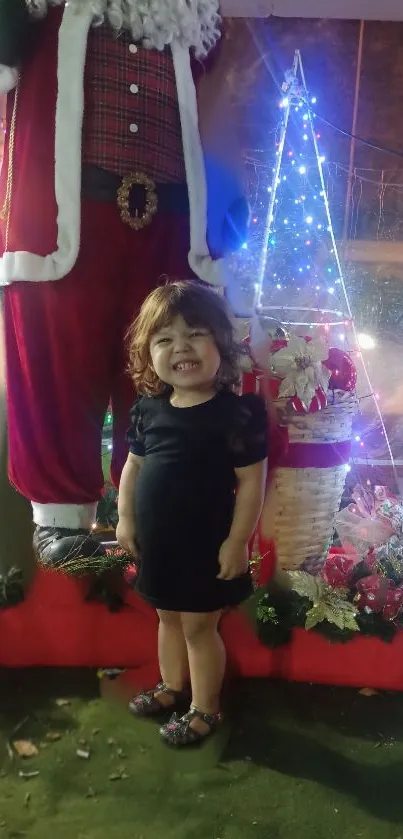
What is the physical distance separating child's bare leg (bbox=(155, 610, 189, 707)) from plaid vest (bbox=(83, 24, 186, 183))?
877mm

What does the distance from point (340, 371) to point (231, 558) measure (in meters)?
0.52

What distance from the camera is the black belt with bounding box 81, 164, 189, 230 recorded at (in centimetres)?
131

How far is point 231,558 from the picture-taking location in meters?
1.17

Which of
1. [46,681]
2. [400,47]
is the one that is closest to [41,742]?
[46,681]

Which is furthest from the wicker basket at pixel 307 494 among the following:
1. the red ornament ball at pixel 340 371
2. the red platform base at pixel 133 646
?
the red platform base at pixel 133 646

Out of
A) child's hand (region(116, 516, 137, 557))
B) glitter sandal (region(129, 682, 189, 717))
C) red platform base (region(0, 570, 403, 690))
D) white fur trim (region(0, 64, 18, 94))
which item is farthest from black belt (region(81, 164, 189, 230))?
glitter sandal (region(129, 682, 189, 717))

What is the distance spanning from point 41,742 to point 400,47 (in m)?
2.19

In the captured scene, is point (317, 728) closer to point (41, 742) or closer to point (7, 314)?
point (41, 742)

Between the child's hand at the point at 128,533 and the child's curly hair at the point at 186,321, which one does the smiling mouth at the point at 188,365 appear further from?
the child's hand at the point at 128,533

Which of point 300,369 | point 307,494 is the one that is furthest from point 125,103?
point 307,494

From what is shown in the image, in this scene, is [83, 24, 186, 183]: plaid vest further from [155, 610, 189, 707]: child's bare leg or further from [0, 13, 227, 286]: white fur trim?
[155, 610, 189, 707]: child's bare leg

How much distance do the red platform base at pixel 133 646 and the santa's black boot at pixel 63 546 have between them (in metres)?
0.08

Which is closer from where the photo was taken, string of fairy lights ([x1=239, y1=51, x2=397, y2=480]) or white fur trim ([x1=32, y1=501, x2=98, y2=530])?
white fur trim ([x1=32, y1=501, x2=98, y2=530])

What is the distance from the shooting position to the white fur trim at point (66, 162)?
1.25 m
